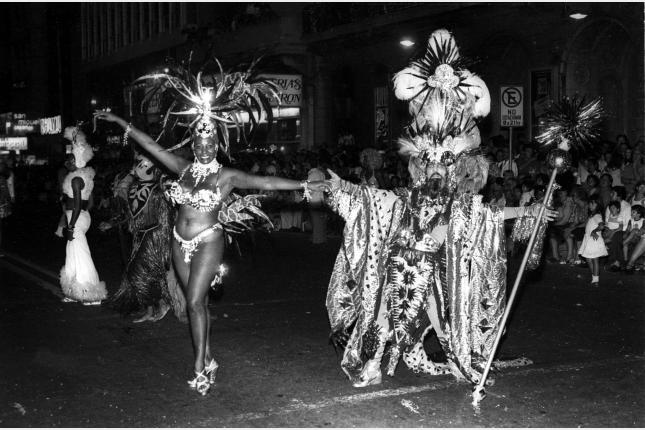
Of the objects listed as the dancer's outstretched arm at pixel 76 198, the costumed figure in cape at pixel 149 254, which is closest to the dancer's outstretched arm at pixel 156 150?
the costumed figure in cape at pixel 149 254

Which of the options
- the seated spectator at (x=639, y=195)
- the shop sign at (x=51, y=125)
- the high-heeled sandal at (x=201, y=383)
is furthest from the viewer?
the shop sign at (x=51, y=125)

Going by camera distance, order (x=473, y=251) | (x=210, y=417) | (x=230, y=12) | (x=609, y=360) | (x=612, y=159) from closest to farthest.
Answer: (x=210, y=417) → (x=473, y=251) → (x=609, y=360) → (x=612, y=159) → (x=230, y=12)

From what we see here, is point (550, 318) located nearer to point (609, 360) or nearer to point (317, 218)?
point (609, 360)

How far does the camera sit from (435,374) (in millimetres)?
6051

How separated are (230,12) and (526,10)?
15551 mm

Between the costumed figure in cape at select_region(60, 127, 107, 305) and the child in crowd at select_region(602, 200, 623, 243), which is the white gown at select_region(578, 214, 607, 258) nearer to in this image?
the child in crowd at select_region(602, 200, 623, 243)

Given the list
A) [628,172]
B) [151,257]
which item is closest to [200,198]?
[151,257]

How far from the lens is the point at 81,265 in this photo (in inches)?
361

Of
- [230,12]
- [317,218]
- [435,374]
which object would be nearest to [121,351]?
[435,374]

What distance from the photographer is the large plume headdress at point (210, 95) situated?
5985 mm

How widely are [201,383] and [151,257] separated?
2708 millimetres

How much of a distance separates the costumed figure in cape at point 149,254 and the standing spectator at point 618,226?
6.61 metres

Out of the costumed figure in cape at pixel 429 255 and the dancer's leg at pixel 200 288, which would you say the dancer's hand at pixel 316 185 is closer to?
the costumed figure in cape at pixel 429 255

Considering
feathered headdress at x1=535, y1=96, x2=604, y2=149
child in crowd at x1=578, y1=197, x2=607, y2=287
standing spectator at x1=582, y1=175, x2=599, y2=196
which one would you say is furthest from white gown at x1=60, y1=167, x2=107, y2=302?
standing spectator at x1=582, y1=175, x2=599, y2=196
